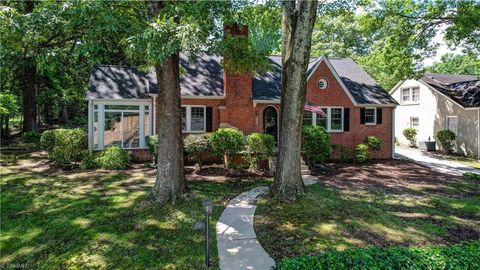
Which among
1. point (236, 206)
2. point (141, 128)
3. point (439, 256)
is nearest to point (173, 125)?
point (236, 206)

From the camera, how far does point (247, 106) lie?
16438 millimetres

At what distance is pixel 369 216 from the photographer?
27.5ft

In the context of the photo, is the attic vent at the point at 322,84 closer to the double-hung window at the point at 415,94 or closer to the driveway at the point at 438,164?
the driveway at the point at 438,164

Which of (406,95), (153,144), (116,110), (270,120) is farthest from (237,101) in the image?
(406,95)

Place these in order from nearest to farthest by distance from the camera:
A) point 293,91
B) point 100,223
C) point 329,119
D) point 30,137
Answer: point 100,223
point 293,91
point 329,119
point 30,137

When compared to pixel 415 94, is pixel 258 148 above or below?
below

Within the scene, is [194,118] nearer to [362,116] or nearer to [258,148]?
[258,148]

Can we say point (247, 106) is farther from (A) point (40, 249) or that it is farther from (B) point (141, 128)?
(A) point (40, 249)

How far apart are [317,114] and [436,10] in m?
8.59

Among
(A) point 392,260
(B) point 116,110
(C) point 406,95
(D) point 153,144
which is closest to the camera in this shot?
(A) point 392,260

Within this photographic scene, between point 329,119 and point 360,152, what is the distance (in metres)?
2.46

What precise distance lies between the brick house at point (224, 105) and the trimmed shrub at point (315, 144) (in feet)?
5.15

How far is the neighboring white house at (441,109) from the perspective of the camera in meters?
20.8

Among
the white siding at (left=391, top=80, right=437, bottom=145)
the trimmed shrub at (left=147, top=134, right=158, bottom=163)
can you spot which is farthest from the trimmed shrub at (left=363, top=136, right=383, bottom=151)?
the trimmed shrub at (left=147, top=134, right=158, bottom=163)
